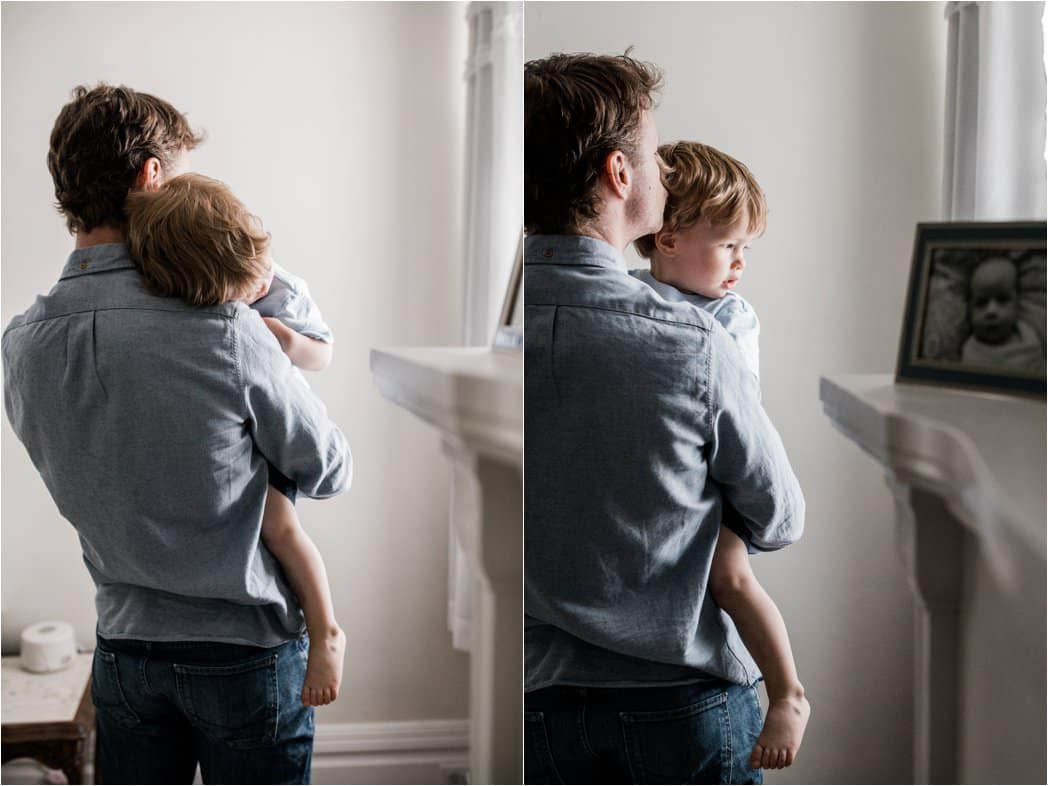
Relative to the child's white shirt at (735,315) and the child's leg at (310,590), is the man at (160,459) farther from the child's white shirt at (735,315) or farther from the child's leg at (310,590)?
the child's white shirt at (735,315)

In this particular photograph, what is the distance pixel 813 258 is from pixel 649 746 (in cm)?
52

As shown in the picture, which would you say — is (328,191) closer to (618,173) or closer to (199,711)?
(618,173)

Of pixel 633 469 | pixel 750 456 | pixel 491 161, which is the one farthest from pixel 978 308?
pixel 491 161

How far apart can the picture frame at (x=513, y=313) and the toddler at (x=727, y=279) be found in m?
0.21

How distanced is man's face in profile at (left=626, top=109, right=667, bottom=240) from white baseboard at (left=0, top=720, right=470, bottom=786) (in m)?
0.68

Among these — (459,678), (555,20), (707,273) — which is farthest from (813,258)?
(459,678)

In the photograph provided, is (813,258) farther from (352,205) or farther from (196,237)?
(196,237)

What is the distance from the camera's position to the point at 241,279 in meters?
1.02

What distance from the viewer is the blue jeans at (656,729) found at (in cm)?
85

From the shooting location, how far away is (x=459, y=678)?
A: 43.2 inches

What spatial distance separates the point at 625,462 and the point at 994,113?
17.6 inches

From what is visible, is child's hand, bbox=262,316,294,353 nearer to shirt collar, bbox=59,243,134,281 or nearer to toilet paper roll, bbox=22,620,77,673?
shirt collar, bbox=59,243,134,281

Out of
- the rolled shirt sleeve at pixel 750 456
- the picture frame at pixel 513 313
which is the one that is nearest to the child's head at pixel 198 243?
the picture frame at pixel 513 313

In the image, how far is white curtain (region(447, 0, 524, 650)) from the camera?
1.03 m
